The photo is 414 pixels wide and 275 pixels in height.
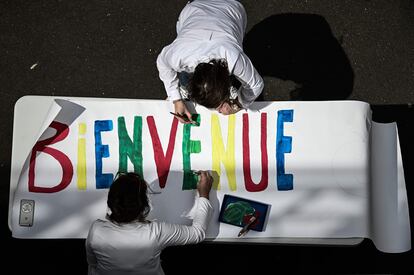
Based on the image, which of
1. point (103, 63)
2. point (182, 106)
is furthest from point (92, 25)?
point (182, 106)

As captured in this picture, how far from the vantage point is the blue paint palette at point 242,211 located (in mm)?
1895

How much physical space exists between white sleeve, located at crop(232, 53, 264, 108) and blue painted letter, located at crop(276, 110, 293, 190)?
16 cm

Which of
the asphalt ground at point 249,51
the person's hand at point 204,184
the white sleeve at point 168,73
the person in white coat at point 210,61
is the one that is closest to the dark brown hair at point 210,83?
the person in white coat at point 210,61

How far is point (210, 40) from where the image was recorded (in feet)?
5.86

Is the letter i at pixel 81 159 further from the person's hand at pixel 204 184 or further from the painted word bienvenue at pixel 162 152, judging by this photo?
the person's hand at pixel 204 184

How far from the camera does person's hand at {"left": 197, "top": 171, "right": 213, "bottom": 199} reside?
6.20 feet

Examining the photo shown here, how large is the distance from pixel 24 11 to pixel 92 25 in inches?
15.8

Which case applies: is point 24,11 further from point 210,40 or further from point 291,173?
point 291,173

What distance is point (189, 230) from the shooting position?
1.81 meters

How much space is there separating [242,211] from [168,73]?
0.65 metres

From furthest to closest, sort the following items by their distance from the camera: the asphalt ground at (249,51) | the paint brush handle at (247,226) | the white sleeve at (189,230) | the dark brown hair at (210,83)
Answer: the asphalt ground at (249,51) → the paint brush handle at (247,226) → the white sleeve at (189,230) → the dark brown hair at (210,83)

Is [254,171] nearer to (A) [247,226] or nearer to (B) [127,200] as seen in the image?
(A) [247,226]

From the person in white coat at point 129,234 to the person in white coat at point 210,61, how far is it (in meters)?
0.42

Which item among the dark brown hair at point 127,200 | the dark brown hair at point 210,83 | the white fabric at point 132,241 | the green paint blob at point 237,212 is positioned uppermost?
the dark brown hair at point 210,83
